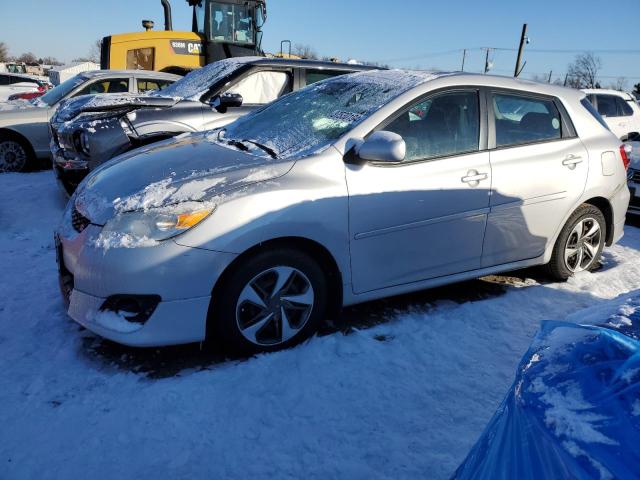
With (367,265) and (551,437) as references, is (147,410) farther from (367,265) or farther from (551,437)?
(551,437)

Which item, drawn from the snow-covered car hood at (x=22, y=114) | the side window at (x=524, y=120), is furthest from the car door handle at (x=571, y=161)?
the snow-covered car hood at (x=22, y=114)

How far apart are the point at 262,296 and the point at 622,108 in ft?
36.0

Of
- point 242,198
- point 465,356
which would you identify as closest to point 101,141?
point 242,198

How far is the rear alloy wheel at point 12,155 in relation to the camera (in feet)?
26.2

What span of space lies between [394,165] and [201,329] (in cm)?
152

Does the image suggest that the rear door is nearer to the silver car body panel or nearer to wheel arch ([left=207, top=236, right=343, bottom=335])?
wheel arch ([left=207, top=236, right=343, bottom=335])

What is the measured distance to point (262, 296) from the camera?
2982mm

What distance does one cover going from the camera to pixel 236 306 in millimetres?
2900

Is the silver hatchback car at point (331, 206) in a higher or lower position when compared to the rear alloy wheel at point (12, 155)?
higher

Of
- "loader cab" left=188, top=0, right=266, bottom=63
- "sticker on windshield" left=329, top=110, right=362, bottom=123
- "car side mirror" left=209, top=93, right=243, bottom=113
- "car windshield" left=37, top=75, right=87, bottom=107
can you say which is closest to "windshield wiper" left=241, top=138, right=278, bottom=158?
"sticker on windshield" left=329, top=110, right=362, bottom=123

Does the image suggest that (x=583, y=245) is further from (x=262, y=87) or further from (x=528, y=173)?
(x=262, y=87)

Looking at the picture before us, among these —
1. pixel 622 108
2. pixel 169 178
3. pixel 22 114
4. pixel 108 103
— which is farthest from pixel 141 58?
pixel 622 108

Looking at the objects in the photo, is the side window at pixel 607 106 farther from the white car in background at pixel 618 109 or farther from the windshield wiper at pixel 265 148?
the windshield wiper at pixel 265 148

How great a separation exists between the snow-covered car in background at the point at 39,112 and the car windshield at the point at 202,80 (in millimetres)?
2294
